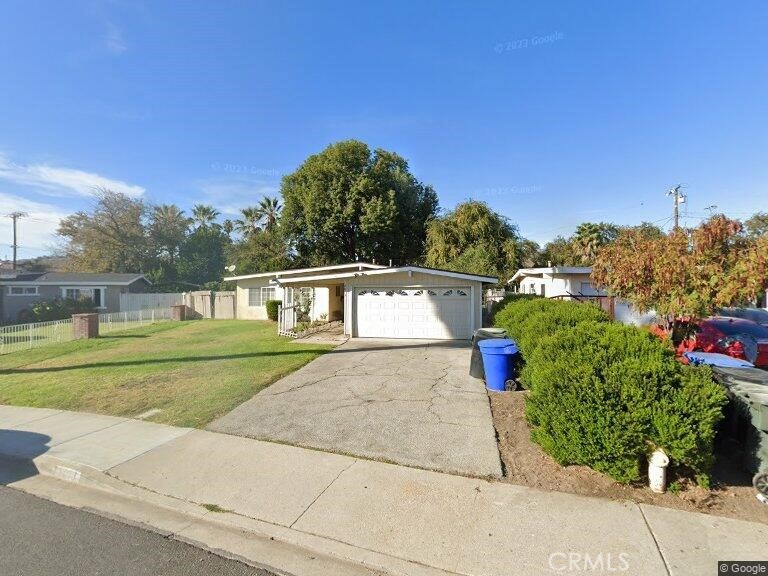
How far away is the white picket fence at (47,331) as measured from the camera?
13.3 meters

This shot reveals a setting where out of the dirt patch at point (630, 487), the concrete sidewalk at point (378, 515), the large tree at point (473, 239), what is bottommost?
the concrete sidewalk at point (378, 515)

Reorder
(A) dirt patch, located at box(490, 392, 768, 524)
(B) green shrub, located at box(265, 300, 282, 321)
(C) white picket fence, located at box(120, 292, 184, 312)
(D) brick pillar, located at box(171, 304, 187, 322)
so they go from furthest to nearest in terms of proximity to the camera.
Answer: (C) white picket fence, located at box(120, 292, 184, 312)
(D) brick pillar, located at box(171, 304, 187, 322)
(B) green shrub, located at box(265, 300, 282, 321)
(A) dirt patch, located at box(490, 392, 768, 524)

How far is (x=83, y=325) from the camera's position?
15.2 m

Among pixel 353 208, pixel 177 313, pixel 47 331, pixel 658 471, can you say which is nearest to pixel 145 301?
pixel 177 313

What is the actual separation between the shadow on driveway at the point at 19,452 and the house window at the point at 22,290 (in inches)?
1108

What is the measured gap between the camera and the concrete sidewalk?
2912mm

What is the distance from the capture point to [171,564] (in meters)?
2.98

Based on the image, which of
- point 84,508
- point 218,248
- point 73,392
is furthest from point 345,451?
point 218,248

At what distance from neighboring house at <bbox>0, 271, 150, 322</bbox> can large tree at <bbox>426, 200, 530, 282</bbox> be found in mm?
23489

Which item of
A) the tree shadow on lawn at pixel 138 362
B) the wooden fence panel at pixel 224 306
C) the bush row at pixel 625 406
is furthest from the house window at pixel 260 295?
the bush row at pixel 625 406

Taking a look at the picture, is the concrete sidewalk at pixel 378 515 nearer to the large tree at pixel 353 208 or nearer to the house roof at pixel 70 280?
the large tree at pixel 353 208

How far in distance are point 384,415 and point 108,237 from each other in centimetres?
4762

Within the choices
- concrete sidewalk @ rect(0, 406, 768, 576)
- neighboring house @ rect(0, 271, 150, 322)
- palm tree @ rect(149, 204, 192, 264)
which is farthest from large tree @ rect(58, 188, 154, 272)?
concrete sidewalk @ rect(0, 406, 768, 576)

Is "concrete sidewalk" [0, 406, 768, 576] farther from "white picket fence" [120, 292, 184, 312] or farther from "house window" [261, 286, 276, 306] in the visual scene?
"white picket fence" [120, 292, 184, 312]
